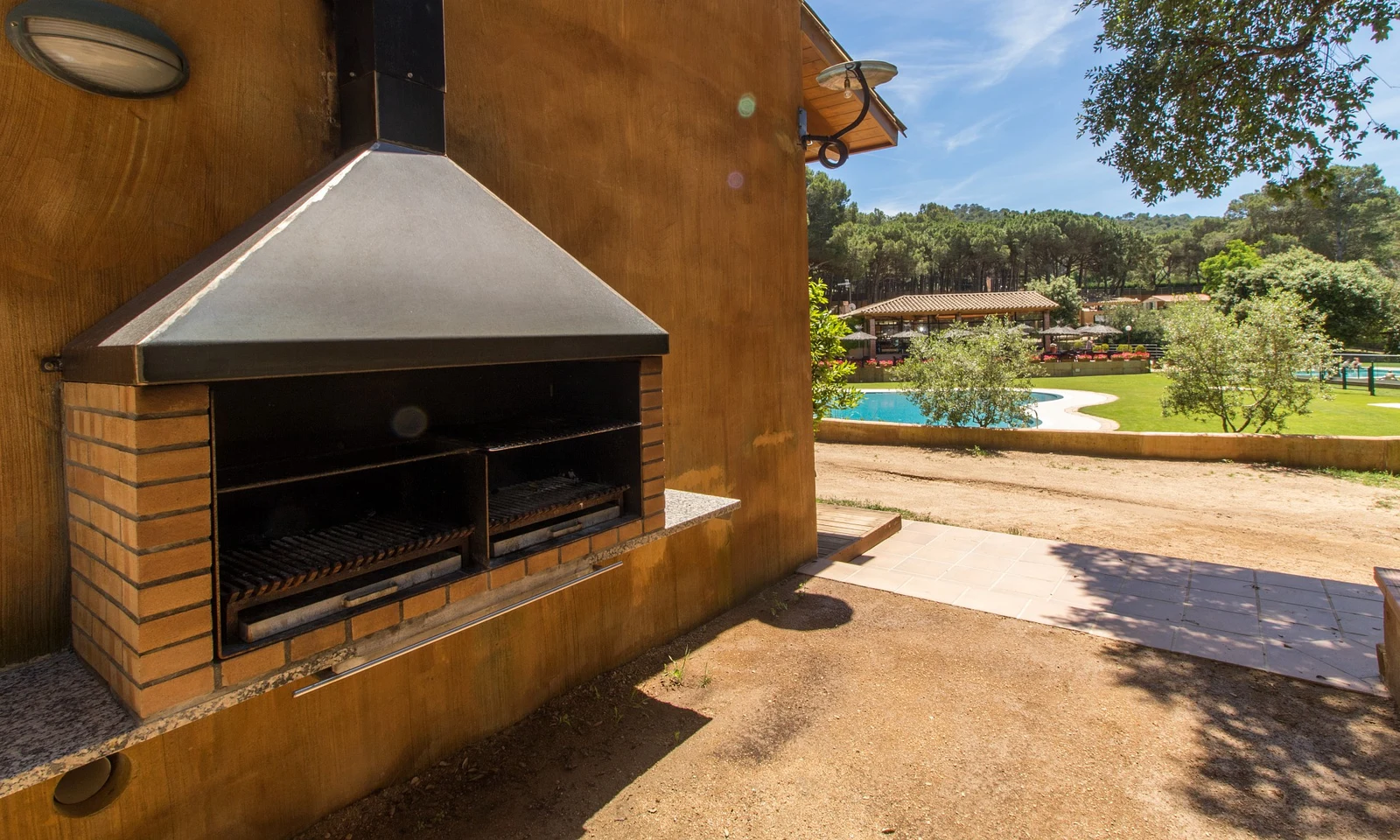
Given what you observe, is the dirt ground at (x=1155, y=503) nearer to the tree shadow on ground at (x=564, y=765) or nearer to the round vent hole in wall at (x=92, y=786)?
the tree shadow on ground at (x=564, y=765)

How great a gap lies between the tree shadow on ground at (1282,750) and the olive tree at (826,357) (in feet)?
17.8

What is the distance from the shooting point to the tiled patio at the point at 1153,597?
4.38m

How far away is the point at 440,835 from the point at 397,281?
7.51ft

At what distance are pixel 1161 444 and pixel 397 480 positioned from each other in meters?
13.0

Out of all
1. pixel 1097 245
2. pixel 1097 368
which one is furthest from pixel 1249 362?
pixel 1097 245

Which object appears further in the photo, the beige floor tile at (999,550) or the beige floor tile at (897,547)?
the beige floor tile at (897,547)

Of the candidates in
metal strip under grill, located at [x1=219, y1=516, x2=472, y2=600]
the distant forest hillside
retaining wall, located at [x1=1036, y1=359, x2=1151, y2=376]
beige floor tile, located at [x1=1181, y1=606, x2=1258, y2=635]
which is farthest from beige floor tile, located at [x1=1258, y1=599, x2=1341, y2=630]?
the distant forest hillside

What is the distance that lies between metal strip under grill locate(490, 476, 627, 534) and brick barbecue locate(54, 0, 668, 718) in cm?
2

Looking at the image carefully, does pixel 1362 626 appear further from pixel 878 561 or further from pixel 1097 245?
pixel 1097 245

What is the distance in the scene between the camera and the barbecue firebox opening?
209 centimetres

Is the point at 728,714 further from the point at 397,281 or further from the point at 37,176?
the point at 37,176

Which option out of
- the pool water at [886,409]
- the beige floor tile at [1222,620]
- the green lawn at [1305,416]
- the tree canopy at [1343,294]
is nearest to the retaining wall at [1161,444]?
the green lawn at [1305,416]

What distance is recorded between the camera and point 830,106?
23.1ft

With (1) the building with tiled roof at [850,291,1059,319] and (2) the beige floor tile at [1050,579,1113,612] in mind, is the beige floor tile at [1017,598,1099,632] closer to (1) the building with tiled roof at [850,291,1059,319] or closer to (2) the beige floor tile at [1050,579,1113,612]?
Result: (2) the beige floor tile at [1050,579,1113,612]
